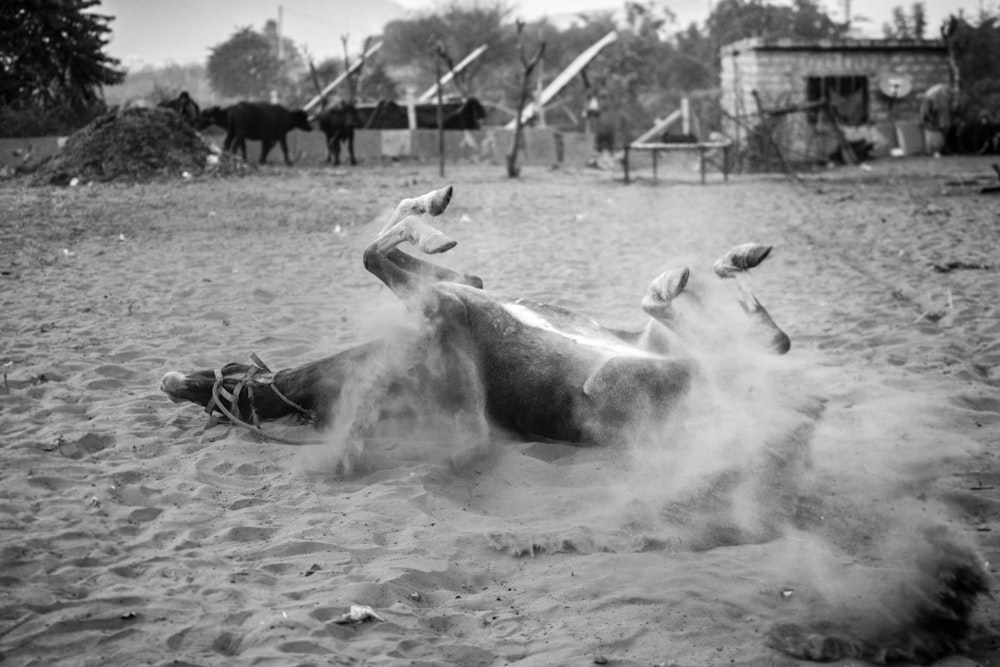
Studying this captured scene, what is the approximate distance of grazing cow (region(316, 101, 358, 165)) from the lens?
2395 cm

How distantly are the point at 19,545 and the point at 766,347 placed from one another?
3232 mm

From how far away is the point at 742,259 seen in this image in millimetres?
4344

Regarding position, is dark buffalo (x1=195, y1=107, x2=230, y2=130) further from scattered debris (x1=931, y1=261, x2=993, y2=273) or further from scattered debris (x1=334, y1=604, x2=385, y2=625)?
scattered debris (x1=334, y1=604, x2=385, y2=625)

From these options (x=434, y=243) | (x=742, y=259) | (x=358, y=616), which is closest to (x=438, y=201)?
(x=434, y=243)

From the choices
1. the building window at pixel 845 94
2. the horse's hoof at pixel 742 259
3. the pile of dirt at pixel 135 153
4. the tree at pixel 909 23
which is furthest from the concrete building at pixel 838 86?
the horse's hoof at pixel 742 259

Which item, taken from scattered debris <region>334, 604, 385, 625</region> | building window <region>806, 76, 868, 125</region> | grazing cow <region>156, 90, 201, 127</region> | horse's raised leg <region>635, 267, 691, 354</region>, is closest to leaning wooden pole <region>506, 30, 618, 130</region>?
building window <region>806, 76, 868, 125</region>

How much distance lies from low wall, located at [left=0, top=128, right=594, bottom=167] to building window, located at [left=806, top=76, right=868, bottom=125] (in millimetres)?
6287

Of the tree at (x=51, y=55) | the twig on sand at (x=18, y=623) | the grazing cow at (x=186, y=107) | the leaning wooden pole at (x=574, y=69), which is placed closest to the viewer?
the twig on sand at (x=18, y=623)

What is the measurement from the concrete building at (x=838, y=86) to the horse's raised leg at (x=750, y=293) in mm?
19008

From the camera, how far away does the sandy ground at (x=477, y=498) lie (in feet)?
8.64

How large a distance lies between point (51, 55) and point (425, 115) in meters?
11.1

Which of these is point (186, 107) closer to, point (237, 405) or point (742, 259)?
point (237, 405)

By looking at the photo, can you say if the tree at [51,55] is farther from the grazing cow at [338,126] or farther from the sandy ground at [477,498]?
the sandy ground at [477,498]

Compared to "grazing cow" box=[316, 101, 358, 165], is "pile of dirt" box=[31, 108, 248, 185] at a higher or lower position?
lower
